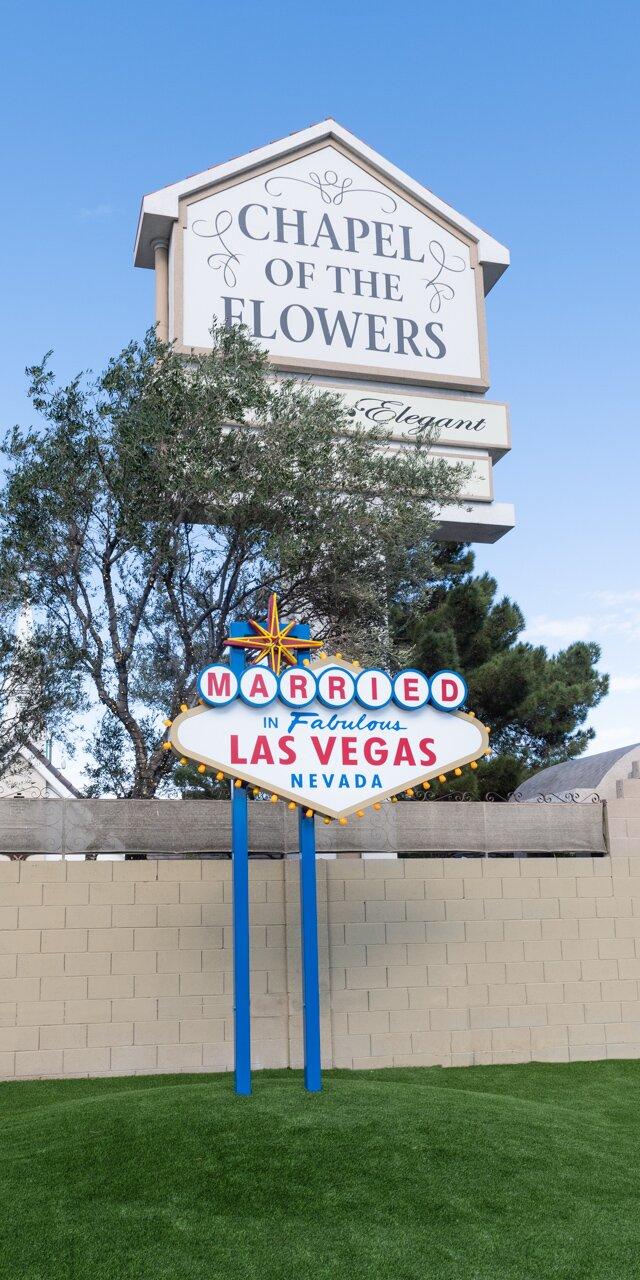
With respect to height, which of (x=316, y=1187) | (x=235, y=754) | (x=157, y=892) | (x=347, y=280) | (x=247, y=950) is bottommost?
(x=316, y=1187)

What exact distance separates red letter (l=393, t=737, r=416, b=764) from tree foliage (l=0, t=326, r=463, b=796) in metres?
5.87

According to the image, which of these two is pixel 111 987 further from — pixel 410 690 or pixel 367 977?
pixel 410 690

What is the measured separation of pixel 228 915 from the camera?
1288cm

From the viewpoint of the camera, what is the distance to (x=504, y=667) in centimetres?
2523

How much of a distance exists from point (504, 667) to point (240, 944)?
1580 cm

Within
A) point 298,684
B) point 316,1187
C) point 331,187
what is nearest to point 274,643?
point 298,684

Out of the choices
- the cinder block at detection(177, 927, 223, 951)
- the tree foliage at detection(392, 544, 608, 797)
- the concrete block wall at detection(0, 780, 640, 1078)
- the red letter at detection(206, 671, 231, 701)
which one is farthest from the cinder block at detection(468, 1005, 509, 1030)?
the tree foliage at detection(392, 544, 608, 797)

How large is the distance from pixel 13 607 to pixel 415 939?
8.04m

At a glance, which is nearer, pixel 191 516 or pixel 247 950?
pixel 247 950

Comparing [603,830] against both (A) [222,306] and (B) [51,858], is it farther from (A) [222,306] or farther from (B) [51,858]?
(A) [222,306]

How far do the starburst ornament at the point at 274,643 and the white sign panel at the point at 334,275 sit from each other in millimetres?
12496

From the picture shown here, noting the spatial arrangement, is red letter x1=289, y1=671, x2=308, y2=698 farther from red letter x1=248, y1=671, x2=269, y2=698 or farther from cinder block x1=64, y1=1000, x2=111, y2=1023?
cinder block x1=64, y1=1000, x2=111, y2=1023

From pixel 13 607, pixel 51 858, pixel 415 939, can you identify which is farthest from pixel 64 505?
pixel 415 939

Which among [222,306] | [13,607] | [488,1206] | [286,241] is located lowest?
[488,1206]
